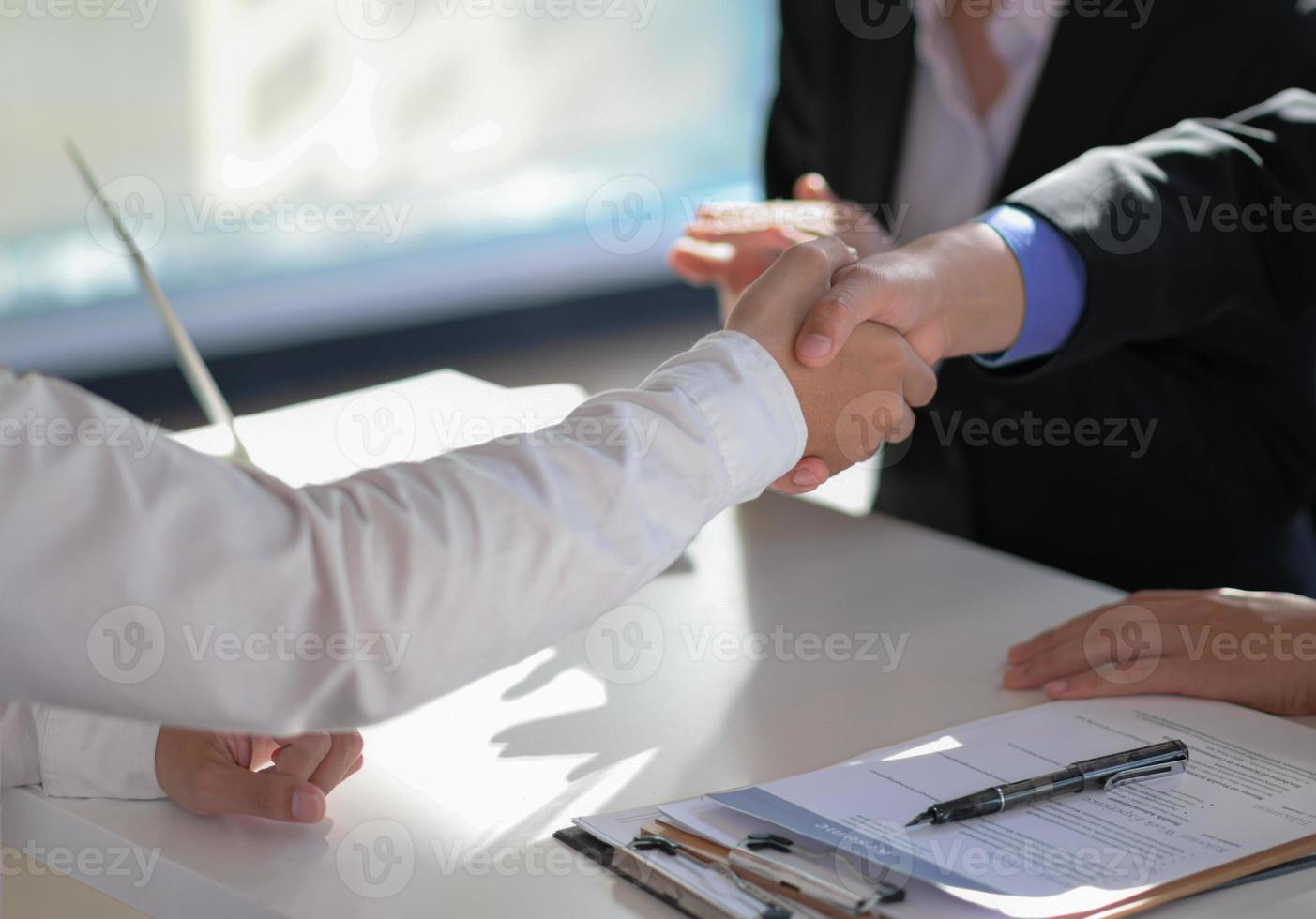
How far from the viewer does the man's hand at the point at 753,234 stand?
1585mm

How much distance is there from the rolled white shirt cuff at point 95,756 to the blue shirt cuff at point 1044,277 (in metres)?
0.82

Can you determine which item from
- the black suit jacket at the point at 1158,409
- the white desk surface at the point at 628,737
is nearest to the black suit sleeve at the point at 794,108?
the black suit jacket at the point at 1158,409

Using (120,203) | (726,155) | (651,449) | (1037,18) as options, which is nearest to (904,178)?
(1037,18)

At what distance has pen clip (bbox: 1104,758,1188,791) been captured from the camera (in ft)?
2.82

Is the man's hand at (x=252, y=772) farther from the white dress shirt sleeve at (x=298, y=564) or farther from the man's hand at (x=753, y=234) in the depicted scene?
the man's hand at (x=753, y=234)

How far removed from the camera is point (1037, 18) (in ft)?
5.19

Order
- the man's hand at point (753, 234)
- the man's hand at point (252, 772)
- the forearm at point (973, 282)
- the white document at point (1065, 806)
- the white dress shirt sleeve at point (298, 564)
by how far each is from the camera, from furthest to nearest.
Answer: the man's hand at point (753, 234) < the forearm at point (973, 282) < the man's hand at point (252, 772) < the white document at point (1065, 806) < the white dress shirt sleeve at point (298, 564)

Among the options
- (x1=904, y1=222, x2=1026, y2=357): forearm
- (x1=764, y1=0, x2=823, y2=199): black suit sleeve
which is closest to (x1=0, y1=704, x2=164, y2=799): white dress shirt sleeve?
Answer: (x1=904, y1=222, x2=1026, y2=357): forearm

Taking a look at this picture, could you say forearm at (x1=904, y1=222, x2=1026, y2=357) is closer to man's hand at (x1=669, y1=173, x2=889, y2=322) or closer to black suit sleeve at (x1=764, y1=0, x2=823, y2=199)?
man's hand at (x1=669, y1=173, x2=889, y2=322)

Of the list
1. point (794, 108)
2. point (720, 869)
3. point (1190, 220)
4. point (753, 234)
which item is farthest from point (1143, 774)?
point (794, 108)

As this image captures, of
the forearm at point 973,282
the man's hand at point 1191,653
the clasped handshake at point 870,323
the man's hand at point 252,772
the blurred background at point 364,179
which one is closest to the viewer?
the man's hand at point 252,772

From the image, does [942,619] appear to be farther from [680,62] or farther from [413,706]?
[680,62]

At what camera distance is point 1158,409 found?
153cm

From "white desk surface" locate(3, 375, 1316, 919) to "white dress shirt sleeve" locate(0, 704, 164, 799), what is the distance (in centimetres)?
1
